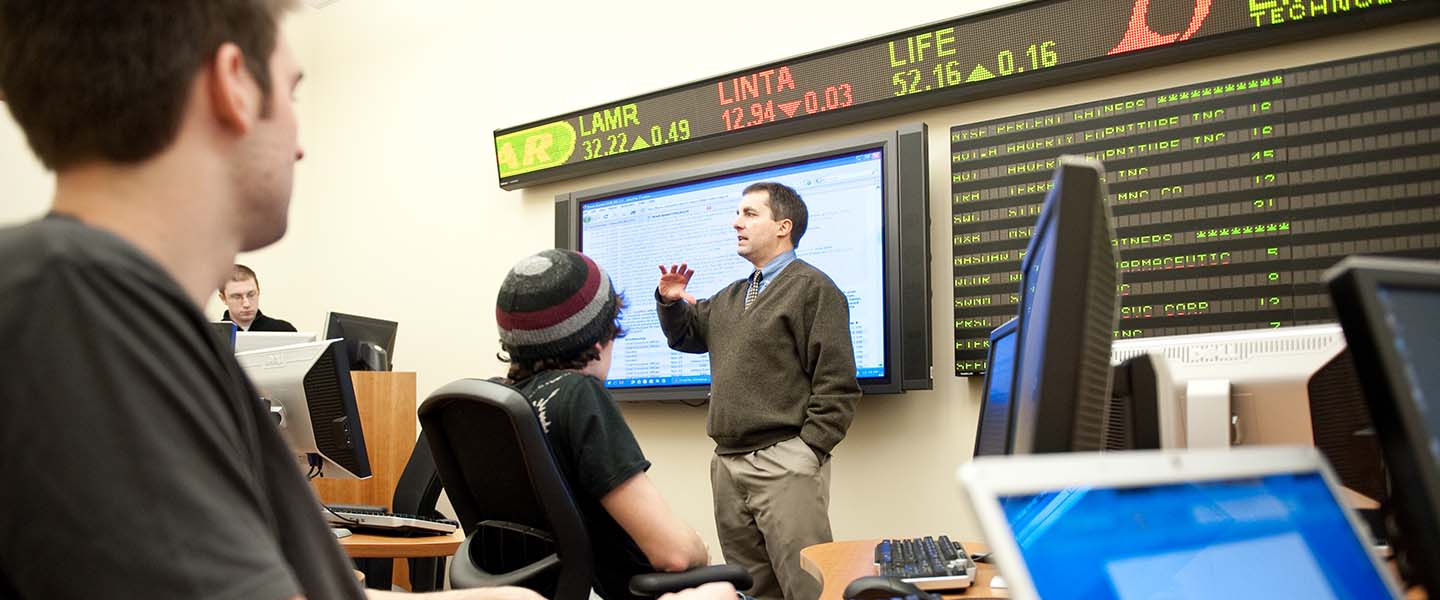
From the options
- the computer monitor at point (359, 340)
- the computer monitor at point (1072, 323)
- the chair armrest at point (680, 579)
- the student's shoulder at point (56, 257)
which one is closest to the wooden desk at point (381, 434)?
the computer monitor at point (359, 340)

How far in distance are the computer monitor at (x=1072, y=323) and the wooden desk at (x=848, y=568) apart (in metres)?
0.57

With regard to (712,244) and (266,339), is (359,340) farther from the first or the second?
(712,244)

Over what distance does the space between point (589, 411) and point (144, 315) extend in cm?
103

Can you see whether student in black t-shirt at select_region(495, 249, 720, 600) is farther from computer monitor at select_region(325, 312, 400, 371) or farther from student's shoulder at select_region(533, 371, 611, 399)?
computer monitor at select_region(325, 312, 400, 371)

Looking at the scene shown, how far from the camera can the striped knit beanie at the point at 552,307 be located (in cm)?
167

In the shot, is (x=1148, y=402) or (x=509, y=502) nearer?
(x=1148, y=402)

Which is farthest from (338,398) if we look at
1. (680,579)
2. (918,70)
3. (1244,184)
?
(1244,184)

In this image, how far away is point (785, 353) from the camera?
9.57 feet

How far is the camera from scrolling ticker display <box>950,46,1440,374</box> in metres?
2.46

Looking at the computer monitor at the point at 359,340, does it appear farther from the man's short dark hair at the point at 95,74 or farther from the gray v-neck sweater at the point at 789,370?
the man's short dark hair at the point at 95,74

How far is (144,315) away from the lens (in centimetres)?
54

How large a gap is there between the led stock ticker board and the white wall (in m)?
0.10

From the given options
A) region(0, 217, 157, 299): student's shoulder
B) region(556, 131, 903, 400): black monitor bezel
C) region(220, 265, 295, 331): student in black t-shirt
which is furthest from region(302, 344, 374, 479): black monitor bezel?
region(220, 265, 295, 331): student in black t-shirt

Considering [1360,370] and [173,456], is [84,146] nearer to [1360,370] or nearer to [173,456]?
[173,456]
